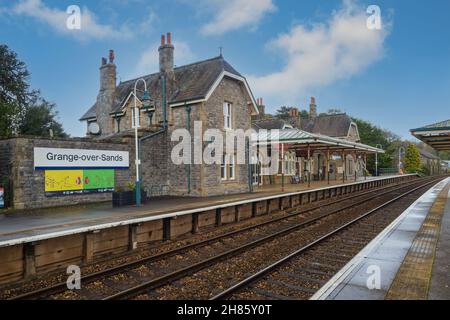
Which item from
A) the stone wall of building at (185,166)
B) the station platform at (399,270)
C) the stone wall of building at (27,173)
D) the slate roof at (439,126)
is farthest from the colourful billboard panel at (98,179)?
the slate roof at (439,126)

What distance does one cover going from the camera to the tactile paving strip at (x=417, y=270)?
4923 millimetres

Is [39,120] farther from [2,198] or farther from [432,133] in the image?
[432,133]

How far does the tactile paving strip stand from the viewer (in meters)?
4.92

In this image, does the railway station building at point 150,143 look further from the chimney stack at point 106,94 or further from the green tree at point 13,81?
the green tree at point 13,81

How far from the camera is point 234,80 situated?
19719 mm

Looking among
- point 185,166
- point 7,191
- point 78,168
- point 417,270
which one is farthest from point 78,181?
point 417,270

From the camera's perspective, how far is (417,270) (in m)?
5.97

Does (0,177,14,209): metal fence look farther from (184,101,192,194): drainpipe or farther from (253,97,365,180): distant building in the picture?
(253,97,365,180): distant building

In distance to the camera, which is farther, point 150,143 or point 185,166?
point 185,166

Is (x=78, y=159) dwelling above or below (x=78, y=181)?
above

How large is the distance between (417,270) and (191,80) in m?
A: 15.7

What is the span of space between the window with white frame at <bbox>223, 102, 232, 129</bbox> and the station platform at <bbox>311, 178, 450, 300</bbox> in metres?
11.6
